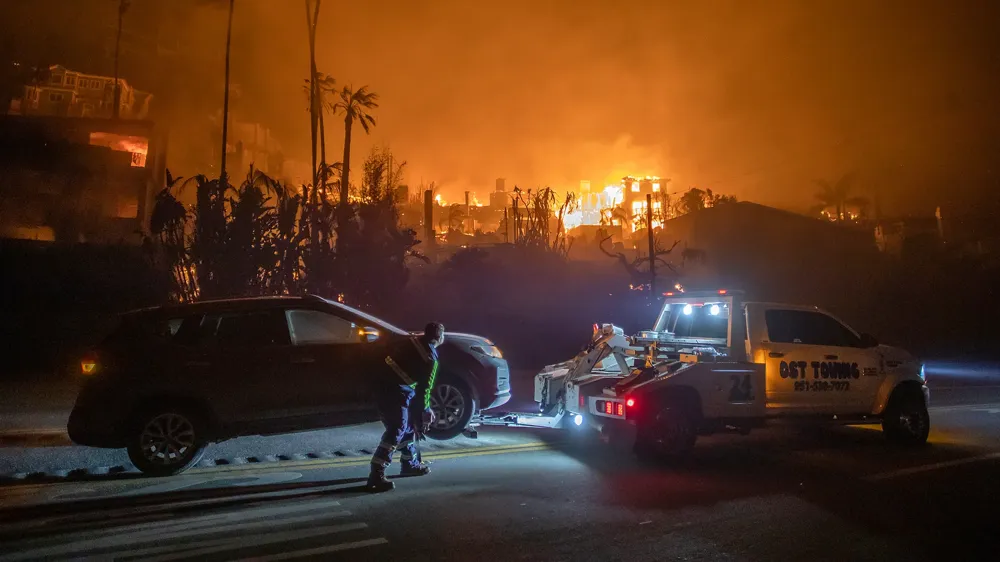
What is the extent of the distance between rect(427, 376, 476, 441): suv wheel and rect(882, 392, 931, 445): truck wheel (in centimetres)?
587

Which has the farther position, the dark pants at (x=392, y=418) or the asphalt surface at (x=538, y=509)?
the dark pants at (x=392, y=418)

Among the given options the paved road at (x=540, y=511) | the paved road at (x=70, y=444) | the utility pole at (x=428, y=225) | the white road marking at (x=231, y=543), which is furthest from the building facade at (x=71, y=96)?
the white road marking at (x=231, y=543)

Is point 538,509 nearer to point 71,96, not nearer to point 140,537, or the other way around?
point 140,537

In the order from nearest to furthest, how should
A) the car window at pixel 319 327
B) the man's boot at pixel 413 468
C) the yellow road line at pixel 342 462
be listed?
the man's boot at pixel 413 468, the yellow road line at pixel 342 462, the car window at pixel 319 327

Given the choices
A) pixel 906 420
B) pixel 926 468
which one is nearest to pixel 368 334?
pixel 926 468

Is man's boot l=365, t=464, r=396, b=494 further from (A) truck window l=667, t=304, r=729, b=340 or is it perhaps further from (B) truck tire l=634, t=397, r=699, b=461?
(A) truck window l=667, t=304, r=729, b=340

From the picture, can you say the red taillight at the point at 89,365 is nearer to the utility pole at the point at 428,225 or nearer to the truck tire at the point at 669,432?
the truck tire at the point at 669,432

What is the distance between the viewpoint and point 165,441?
6949 mm

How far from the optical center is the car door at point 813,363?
27.1 ft

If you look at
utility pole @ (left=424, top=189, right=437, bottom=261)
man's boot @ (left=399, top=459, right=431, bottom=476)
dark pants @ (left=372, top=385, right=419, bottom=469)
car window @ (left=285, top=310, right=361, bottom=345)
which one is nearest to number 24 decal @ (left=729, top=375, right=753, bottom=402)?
man's boot @ (left=399, top=459, right=431, bottom=476)

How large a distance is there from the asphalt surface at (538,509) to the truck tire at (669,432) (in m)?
0.18

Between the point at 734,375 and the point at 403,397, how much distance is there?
4.01 metres

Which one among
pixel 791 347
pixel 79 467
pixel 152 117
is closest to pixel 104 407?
pixel 79 467

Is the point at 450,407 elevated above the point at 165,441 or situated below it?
above
